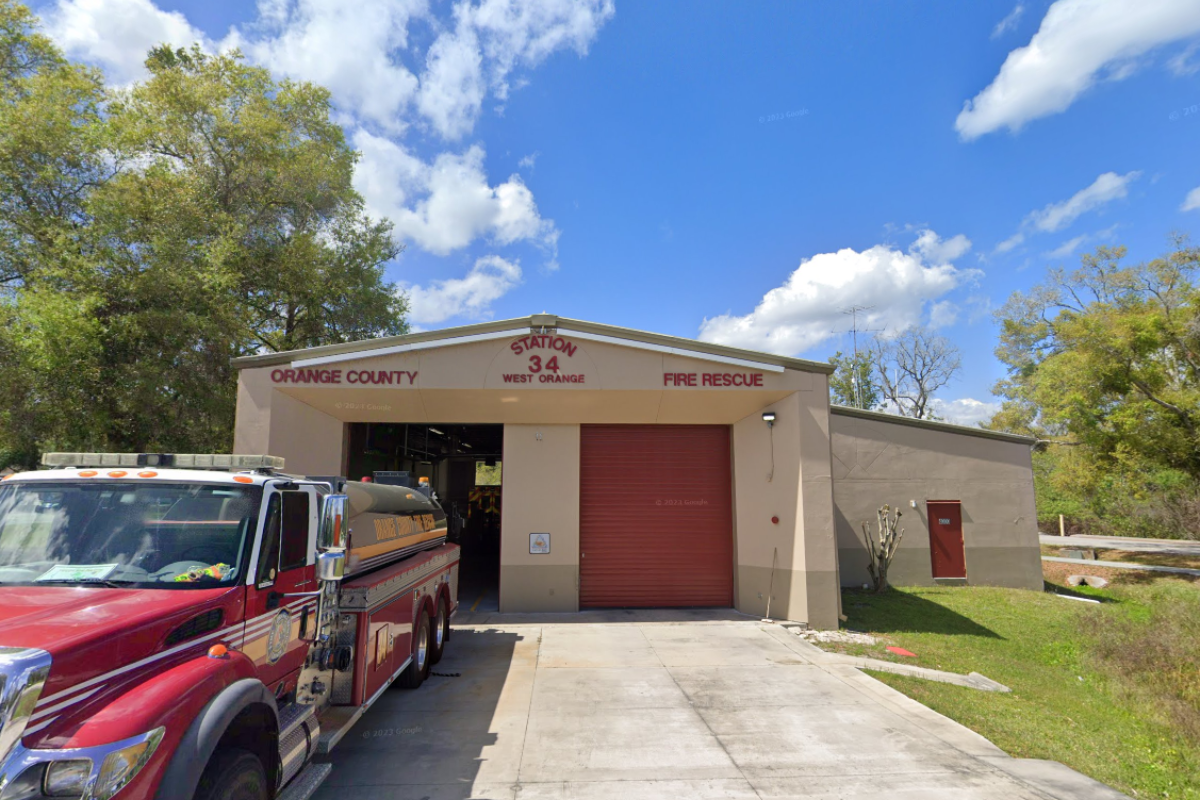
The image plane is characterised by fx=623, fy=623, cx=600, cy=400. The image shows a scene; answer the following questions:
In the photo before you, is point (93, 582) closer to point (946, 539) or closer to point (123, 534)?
point (123, 534)

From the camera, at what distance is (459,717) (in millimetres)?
6742

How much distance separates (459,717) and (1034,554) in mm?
16369

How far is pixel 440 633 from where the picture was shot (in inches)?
346

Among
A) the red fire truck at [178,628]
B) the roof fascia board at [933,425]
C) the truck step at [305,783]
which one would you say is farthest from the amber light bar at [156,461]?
the roof fascia board at [933,425]

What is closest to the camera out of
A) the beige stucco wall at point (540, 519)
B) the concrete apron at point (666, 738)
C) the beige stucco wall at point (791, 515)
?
the concrete apron at point (666, 738)

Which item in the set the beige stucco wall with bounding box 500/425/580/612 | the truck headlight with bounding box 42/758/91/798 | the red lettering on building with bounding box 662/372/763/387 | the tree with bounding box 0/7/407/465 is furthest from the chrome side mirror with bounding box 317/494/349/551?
the tree with bounding box 0/7/407/465

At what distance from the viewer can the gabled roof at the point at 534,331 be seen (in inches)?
432

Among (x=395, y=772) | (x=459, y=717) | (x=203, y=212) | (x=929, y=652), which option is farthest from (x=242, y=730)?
(x=203, y=212)

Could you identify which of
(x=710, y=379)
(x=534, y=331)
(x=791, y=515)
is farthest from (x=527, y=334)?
(x=791, y=515)

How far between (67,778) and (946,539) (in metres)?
18.1

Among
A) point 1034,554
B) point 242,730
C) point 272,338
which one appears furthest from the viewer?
point 272,338

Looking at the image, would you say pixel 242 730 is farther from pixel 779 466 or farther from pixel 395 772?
pixel 779 466

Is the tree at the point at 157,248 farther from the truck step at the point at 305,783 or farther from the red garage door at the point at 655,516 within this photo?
the truck step at the point at 305,783

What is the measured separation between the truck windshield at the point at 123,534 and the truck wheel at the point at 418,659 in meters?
3.86
